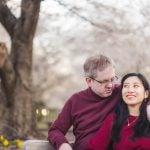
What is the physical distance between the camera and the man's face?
3822mm

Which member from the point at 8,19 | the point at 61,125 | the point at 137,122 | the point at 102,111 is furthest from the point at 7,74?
the point at 137,122

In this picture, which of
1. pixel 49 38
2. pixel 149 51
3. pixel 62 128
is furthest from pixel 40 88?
pixel 62 128

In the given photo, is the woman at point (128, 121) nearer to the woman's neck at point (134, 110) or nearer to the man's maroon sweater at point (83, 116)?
the woman's neck at point (134, 110)

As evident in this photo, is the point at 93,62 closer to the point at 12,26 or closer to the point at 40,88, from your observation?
the point at 12,26

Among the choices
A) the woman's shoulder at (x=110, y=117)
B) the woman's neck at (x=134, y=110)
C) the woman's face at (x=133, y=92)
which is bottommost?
the woman's shoulder at (x=110, y=117)

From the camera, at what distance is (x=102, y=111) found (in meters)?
3.86

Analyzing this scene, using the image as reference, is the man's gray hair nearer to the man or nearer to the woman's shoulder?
the man

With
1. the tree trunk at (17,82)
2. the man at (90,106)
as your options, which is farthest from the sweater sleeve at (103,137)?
the tree trunk at (17,82)

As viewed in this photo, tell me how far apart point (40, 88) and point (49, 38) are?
26.5 ft

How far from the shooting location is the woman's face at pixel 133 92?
369 centimetres

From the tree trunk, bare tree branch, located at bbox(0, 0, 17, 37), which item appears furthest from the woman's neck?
bare tree branch, located at bbox(0, 0, 17, 37)

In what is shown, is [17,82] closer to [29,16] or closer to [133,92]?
[29,16]

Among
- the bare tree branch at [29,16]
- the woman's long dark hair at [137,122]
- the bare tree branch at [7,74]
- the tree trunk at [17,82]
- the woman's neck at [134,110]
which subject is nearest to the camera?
the woman's long dark hair at [137,122]

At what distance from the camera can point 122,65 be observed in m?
15.0
